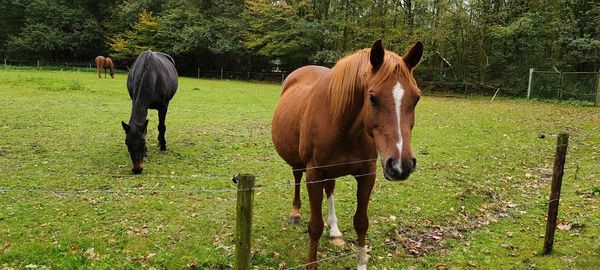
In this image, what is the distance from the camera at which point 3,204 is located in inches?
196

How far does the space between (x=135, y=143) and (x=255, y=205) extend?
243cm

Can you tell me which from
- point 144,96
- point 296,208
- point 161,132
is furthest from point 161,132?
point 296,208

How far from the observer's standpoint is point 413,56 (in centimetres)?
277

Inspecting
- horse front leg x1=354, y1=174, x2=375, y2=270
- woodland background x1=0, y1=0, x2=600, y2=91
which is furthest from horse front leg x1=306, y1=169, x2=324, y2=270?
woodland background x1=0, y1=0, x2=600, y2=91

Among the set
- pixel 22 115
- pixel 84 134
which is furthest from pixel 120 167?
pixel 22 115

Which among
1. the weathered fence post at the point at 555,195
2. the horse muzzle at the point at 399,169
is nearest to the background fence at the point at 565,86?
the weathered fence post at the point at 555,195

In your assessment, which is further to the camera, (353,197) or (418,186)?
(418,186)

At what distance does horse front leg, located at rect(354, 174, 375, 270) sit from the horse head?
0.88 meters

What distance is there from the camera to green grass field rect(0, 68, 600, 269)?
13.4ft

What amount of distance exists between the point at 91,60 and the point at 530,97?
42.0 meters

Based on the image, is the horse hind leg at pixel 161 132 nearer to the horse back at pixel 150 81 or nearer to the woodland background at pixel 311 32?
the horse back at pixel 150 81

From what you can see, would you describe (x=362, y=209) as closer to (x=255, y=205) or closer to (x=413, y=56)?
(x=413, y=56)

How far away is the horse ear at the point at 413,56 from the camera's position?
271 cm

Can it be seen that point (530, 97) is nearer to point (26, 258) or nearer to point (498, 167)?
point (498, 167)
